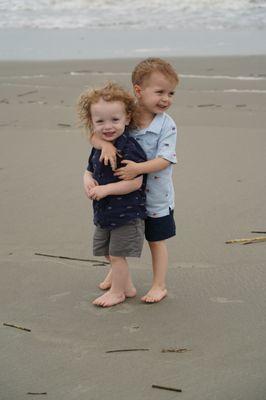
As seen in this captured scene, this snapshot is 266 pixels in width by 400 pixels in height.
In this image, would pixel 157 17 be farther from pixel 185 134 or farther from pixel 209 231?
pixel 209 231

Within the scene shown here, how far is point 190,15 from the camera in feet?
50.2

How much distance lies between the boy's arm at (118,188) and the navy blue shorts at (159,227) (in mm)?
230

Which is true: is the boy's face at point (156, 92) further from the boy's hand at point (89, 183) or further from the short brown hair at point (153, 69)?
the boy's hand at point (89, 183)

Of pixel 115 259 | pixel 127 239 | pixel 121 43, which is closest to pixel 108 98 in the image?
pixel 127 239

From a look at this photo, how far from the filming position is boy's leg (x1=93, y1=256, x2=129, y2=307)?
347cm

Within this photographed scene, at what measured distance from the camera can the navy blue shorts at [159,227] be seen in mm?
3459

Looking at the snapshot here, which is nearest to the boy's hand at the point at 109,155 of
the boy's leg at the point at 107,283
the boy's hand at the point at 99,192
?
the boy's hand at the point at 99,192

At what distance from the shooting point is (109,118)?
3297 millimetres

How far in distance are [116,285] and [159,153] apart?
0.67 m

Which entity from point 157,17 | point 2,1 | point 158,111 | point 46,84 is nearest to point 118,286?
point 158,111

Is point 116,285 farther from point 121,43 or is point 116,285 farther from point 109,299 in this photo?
point 121,43

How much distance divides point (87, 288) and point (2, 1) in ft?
48.9

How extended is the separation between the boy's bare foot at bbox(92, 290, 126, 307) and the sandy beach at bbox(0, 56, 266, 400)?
0.05 m

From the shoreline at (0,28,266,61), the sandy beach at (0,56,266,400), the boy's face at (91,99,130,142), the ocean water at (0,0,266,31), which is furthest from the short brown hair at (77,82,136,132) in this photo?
the ocean water at (0,0,266,31)
